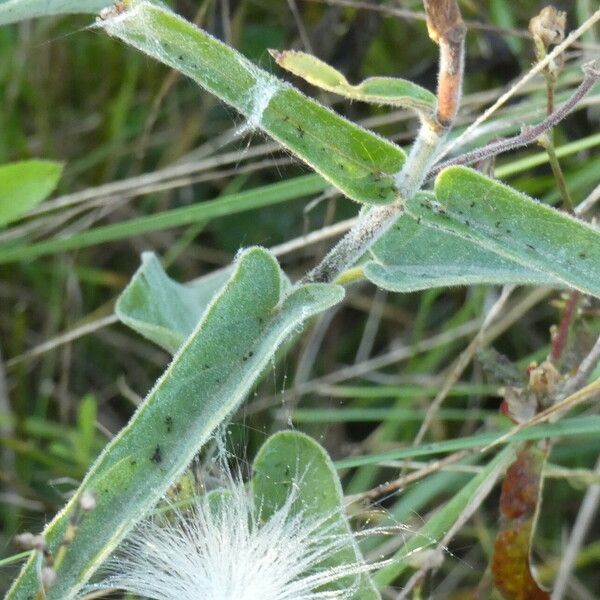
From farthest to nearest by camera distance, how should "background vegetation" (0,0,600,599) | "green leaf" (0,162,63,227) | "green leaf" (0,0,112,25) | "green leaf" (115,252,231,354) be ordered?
"background vegetation" (0,0,600,599) < "green leaf" (0,162,63,227) < "green leaf" (115,252,231,354) < "green leaf" (0,0,112,25)

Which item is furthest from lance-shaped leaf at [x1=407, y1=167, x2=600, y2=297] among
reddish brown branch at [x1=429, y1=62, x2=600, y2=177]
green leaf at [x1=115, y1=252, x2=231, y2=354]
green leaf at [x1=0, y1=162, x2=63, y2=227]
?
green leaf at [x1=0, y1=162, x2=63, y2=227]

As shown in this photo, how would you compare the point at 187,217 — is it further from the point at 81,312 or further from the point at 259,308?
the point at 81,312

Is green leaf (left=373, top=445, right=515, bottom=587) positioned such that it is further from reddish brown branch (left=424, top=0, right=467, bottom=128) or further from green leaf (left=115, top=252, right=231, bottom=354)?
reddish brown branch (left=424, top=0, right=467, bottom=128)

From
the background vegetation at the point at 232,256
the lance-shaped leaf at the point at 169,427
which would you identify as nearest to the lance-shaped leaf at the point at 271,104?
the lance-shaped leaf at the point at 169,427

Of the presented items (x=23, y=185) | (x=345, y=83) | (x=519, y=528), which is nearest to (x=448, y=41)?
(x=345, y=83)

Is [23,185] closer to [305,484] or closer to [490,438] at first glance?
[305,484]

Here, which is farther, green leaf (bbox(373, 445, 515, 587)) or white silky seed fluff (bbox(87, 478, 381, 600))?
green leaf (bbox(373, 445, 515, 587))

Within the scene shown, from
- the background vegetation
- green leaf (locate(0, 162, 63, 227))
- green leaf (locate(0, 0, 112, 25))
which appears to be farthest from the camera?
the background vegetation

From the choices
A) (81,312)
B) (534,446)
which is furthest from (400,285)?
(81,312)
